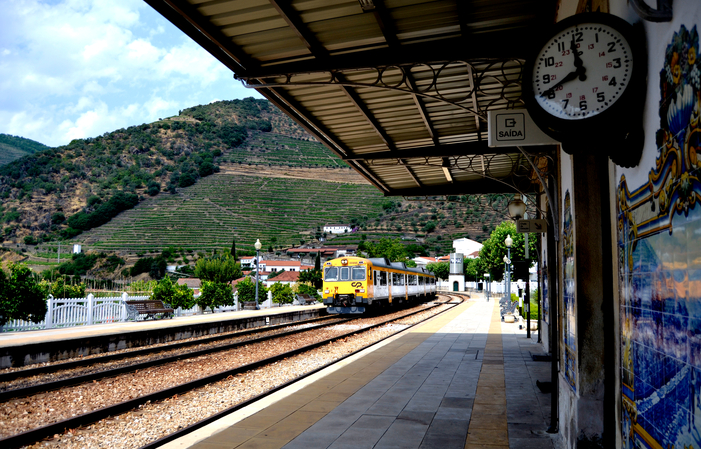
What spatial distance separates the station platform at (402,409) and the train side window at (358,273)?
13057mm

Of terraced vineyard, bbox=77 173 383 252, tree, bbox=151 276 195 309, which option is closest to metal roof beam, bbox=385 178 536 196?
tree, bbox=151 276 195 309

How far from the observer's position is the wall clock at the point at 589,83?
2.79 meters

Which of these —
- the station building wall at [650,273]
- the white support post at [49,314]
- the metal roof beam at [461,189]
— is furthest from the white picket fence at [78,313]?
the station building wall at [650,273]

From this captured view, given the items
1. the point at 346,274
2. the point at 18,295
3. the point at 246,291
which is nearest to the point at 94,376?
the point at 18,295

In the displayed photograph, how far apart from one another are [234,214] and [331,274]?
358ft

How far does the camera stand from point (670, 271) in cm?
229

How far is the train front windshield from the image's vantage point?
81.9 ft

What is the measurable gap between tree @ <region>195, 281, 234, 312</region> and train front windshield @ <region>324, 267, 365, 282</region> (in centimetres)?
509

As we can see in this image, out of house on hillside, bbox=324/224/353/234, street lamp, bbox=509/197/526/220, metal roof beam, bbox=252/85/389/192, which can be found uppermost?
house on hillside, bbox=324/224/353/234

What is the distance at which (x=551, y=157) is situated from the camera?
6.10 metres

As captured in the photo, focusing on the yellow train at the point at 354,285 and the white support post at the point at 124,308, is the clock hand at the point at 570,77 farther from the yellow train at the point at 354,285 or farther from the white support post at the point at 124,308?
the yellow train at the point at 354,285

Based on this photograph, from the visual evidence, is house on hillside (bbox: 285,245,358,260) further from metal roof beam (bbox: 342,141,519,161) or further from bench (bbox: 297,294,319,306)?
metal roof beam (bbox: 342,141,519,161)

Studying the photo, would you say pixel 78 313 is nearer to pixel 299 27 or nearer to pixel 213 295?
pixel 213 295

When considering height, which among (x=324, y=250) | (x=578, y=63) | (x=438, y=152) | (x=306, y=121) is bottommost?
(x=578, y=63)
